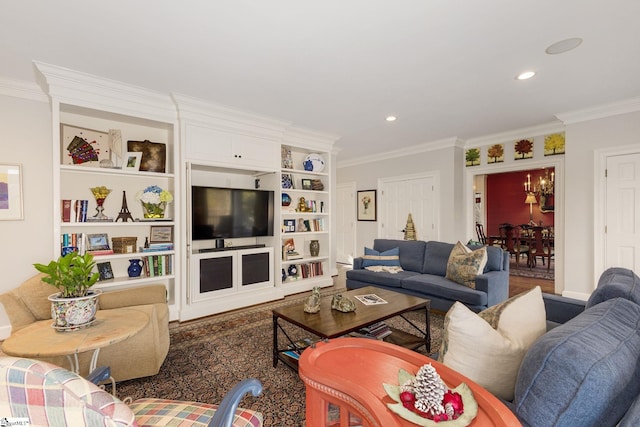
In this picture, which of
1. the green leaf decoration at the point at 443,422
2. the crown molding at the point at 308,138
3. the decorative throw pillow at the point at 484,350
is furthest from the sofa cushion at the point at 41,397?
the crown molding at the point at 308,138

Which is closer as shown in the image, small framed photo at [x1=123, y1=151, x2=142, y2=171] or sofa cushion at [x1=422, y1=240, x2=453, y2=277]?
small framed photo at [x1=123, y1=151, x2=142, y2=171]

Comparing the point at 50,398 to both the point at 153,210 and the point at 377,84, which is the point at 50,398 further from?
the point at 377,84

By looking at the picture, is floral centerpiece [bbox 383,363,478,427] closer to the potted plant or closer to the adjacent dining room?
the potted plant

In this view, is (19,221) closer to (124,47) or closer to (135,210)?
(135,210)

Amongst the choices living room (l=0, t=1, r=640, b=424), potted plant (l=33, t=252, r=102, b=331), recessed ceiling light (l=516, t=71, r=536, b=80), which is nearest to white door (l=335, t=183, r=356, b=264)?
living room (l=0, t=1, r=640, b=424)

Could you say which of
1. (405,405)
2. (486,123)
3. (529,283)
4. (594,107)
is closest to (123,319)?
(405,405)

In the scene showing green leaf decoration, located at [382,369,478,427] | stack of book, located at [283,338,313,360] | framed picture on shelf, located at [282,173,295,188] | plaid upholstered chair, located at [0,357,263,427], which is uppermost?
framed picture on shelf, located at [282,173,295,188]

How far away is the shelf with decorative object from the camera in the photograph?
289 cm

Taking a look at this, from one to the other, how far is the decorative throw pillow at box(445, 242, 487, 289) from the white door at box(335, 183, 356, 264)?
3.60 meters

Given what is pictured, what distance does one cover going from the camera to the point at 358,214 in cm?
705

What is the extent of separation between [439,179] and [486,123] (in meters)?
1.33

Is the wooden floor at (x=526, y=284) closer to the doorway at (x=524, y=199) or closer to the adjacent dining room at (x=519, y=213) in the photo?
the doorway at (x=524, y=199)

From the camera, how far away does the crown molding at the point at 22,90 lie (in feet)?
9.53

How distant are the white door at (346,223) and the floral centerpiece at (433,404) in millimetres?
6239
